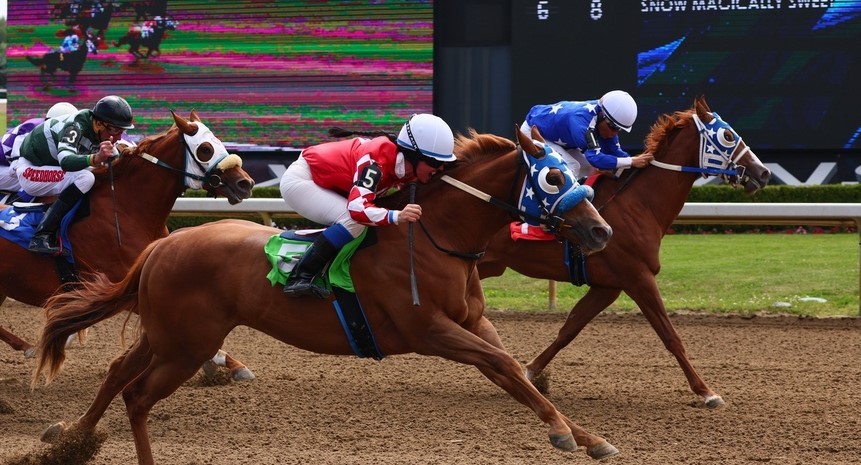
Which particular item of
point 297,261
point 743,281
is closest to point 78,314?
point 297,261

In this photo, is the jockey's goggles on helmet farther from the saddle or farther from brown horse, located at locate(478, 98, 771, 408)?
the saddle

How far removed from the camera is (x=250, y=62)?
16.8m

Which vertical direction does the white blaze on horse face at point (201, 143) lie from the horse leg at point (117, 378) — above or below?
above

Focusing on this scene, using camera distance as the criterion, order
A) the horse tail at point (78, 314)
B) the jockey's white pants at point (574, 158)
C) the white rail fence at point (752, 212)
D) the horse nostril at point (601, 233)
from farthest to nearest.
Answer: the white rail fence at point (752, 212) < the jockey's white pants at point (574, 158) < the horse tail at point (78, 314) < the horse nostril at point (601, 233)

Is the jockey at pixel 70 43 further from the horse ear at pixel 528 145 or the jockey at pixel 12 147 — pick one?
the horse ear at pixel 528 145

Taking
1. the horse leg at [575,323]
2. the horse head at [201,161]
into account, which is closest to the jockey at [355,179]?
the horse head at [201,161]

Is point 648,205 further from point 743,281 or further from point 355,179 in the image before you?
point 743,281

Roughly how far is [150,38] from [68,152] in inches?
446

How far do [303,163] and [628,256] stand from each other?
2.27m

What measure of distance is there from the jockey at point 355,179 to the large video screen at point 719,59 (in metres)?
9.43

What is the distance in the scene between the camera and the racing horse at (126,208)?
6246 millimetres

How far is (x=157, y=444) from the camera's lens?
526 centimetres

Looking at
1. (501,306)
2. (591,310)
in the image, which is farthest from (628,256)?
(501,306)

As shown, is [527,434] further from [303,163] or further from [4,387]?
[4,387]
